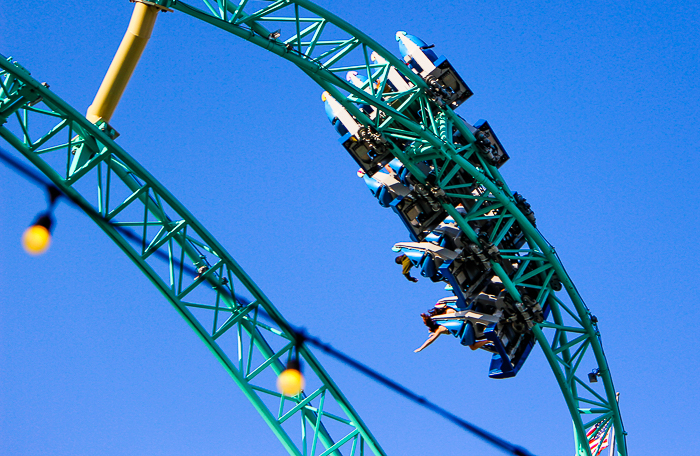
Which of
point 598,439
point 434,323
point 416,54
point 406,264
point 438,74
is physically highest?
point 416,54

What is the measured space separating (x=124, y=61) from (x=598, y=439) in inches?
526

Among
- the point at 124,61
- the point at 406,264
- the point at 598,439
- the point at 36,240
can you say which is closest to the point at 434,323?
the point at 406,264

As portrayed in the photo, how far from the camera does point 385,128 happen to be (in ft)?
55.8

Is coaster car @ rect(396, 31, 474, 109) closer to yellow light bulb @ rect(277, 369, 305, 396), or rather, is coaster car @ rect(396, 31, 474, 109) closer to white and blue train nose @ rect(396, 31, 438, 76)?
white and blue train nose @ rect(396, 31, 438, 76)

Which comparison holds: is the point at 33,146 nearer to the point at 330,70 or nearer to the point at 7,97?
the point at 7,97

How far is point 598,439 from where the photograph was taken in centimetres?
2059

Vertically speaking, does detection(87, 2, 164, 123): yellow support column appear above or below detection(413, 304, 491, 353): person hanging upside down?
above

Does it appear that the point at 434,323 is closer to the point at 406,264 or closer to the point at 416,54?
the point at 406,264

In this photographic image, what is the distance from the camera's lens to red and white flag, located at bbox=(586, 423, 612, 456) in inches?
810

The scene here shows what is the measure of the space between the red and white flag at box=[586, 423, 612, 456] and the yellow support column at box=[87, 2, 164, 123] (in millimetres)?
12858

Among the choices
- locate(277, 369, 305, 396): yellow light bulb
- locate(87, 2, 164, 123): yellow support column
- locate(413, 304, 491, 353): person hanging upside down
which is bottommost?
locate(277, 369, 305, 396): yellow light bulb

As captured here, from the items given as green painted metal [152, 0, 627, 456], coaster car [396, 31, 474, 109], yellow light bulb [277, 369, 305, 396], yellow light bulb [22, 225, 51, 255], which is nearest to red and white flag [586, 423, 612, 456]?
green painted metal [152, 0, 627, 456]

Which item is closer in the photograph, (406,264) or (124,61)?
(124,61)

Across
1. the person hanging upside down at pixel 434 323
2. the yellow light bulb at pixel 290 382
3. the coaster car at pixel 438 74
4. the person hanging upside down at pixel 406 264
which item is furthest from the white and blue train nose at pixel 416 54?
the yellow light bulb at pixel 290 382
